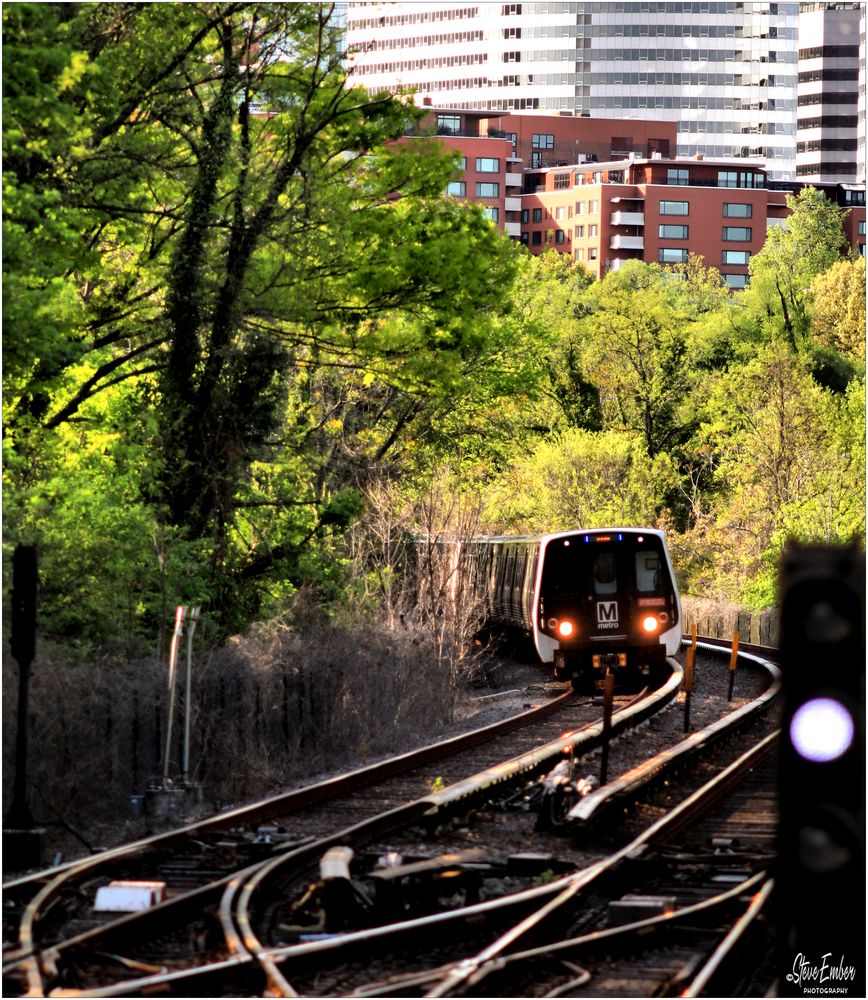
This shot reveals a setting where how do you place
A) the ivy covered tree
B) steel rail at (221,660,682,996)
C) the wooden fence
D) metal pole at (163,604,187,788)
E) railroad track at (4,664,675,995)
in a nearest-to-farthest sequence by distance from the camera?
1. railroad track at (4,664,675,995)
2. steel rail at (221,660,682,996)
3. metal pole at (163,604,187,788)
4. the ivy covered tree
5. the wooden fence

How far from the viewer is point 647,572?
26.5 meters

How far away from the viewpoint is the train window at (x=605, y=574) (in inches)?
1041

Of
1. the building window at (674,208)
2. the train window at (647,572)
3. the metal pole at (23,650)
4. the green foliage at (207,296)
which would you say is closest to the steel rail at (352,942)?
the metal pole at (23,650)

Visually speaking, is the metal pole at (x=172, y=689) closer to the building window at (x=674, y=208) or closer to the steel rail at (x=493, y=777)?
the steel rail at (x=493, y=777)

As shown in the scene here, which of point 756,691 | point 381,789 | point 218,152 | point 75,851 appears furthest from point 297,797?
point 756,691

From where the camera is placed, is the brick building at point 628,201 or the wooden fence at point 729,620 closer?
the wooden fence at point 729,620

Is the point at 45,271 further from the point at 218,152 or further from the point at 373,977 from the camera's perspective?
the point at 373,977

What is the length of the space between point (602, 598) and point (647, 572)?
0.85 metres

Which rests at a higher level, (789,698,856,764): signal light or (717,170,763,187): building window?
(717,170,763,187): building window

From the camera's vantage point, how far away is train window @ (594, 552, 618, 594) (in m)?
26.4

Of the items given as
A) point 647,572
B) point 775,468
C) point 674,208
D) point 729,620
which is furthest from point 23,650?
point 674,208

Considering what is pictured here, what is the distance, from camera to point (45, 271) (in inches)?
753

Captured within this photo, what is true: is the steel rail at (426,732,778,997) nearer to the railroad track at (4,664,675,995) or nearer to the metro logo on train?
the railroad track at (4,664,675,995)

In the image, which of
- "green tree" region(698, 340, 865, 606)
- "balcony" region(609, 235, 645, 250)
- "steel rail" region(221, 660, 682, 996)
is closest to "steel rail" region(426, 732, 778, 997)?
"steel rail" region(221, 660, 682, 996)
